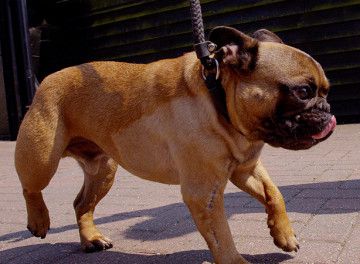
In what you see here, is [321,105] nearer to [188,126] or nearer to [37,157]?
[188,126]

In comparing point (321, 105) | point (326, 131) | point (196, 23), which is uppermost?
point (196, 23)

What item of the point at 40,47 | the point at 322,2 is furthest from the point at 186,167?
the point at 40,47

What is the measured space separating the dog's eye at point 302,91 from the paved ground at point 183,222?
32.2 inches

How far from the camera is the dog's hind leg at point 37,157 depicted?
3.02 metres

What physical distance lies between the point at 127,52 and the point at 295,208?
7427mm

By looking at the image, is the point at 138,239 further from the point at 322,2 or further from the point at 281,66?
the point at 322,2

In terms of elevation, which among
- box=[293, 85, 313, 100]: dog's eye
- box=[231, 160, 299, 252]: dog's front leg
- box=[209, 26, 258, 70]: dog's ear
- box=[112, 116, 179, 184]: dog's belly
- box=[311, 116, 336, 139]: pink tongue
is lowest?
box=[231, 160, 299, 252]: dog's front leg

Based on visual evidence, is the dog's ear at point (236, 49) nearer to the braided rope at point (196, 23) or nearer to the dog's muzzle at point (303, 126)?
the braided rope at point (196, 23)

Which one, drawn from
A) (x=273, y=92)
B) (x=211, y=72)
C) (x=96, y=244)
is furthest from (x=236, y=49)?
(x=96, y=244)

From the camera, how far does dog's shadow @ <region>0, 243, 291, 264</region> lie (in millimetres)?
2697

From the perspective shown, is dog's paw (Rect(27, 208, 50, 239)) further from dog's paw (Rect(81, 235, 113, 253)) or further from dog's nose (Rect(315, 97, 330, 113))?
dog's nose (Rect(315, 97, 330, 113))

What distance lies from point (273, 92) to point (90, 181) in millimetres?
1566

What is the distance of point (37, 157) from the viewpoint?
303 centimetres

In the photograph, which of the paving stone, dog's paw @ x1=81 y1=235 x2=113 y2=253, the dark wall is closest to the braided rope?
the paving stone
